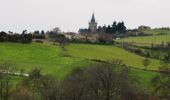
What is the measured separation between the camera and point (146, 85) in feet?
249

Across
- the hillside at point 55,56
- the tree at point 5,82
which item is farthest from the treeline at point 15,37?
the tree at point 5,82

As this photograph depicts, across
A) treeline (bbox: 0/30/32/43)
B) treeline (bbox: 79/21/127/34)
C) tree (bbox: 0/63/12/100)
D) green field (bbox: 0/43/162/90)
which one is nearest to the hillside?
green field (bbox: 0/43/162/90)

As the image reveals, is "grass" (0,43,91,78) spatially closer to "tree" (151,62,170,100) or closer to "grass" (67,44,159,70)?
"grass" (67,44,159,70)

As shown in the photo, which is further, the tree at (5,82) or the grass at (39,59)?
the grass at (39,59)

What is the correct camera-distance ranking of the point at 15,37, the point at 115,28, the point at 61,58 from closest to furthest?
the point at 61,58 → the point at 15,37 → the point at 115,28

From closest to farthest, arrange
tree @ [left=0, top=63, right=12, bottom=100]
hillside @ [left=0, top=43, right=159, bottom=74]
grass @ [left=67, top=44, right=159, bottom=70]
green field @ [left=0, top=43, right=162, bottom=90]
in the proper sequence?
tree @ [left=0, top=63, right=12, bottom=100]
green field @ [left=0, top=43, right=162, bottom=90]
hillside @ [left=0, top=43, right=159, bottom=74]
grass @ [left=67, top=44, right=159, bottom=70]

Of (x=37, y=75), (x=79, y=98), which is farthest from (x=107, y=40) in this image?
(x=79, y=98)

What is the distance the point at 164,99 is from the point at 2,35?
47587mm

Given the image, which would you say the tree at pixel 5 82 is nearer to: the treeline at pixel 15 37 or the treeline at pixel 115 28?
the treeline at pixel 15 37

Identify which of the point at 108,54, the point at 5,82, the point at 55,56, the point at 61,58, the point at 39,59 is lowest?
the point at 5,82

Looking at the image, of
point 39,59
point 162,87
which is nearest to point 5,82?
point 162,87

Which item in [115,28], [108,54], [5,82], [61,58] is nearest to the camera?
[5,82]

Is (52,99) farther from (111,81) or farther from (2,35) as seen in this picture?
(2,35)

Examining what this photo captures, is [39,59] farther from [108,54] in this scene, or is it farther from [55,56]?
[108,54]
